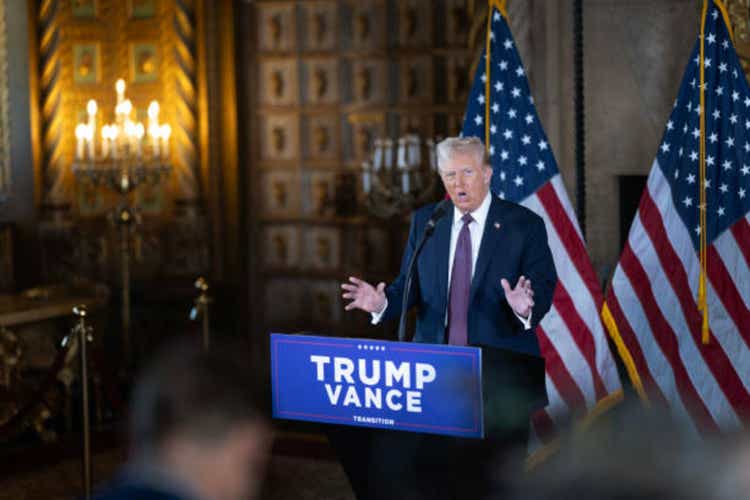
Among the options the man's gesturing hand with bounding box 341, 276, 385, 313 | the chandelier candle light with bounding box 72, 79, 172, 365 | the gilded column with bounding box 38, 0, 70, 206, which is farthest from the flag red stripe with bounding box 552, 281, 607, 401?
the gilded column with bounding box 38, 0, 70, 206

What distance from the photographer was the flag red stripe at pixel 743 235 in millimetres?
6195

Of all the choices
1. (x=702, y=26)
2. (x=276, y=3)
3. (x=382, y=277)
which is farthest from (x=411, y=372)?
(x=276, y=3)

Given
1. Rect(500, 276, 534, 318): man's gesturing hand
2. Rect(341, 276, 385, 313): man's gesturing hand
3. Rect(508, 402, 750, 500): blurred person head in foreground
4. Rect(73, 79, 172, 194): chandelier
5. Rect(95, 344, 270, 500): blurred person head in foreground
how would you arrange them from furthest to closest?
Rect(73, 79, 172, 194): chandelier
Rect(508, 402, 750, 500): blurred person head in foreground
Rect(341, 276, 385, 313): man's gesturing hand
Rect(500, 276, 534, 318): man's gesturing hand
Rect(95, 344, 270, 500): blurred person head in foreground

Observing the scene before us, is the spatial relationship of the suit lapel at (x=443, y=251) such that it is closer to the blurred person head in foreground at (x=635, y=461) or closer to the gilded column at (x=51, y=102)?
the blurred person head in foreground at (x=635, y=461)

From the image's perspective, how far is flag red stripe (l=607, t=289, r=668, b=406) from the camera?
640 cm

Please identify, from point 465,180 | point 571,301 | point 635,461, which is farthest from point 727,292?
point 465,180

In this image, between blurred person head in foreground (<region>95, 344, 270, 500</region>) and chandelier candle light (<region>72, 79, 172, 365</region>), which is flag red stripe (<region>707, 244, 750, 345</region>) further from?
Answer: blurred person head in foreground (<region>95, 344, 270, 500</region>)

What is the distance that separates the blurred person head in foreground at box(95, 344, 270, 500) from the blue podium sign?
164 centimetres

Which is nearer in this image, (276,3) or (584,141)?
(584,141)

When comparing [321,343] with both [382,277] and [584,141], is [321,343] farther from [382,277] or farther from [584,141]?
[382,277]

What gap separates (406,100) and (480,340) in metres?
5.01

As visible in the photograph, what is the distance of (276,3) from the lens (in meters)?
9.72

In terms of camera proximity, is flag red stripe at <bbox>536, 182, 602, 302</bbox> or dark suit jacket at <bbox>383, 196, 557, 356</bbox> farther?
flag red stripe at <bbox>536, 182, 602, 302</bbox>

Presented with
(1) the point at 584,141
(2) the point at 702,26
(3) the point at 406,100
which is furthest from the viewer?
(3) the point at 406,100
